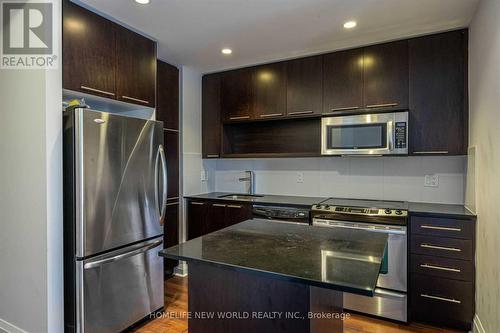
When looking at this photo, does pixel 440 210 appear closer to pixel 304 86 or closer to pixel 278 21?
pixel 304 86

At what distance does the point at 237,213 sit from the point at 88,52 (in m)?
2.00

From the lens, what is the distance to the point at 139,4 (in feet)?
7.19

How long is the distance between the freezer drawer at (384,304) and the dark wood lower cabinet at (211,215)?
1.29m

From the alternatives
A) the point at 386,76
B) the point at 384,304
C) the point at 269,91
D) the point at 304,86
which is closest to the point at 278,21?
the point at 304,86

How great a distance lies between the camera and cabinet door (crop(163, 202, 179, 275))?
3.36 m

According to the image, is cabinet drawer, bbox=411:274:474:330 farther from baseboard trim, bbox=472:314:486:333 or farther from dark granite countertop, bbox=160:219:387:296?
dark granite countertop, bbox=160:219:387:296

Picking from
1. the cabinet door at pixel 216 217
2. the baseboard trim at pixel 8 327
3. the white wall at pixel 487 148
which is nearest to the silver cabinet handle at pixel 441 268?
the white wall at pixel 487 148

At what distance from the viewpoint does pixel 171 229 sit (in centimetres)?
343

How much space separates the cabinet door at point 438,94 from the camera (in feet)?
8.40

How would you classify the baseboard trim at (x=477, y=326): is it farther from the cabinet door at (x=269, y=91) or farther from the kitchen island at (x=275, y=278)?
the cabinet door at (x=269, y=91)

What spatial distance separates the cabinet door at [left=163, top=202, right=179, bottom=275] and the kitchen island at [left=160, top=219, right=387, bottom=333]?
1826mm

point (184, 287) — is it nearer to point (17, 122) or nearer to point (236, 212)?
point (236, 212)

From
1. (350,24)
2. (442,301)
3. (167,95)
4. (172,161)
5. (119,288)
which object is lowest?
(442,301)

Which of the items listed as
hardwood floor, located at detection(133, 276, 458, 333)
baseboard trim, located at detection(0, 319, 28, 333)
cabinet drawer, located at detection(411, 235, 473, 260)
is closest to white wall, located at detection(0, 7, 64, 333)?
baseboard trim, located at detection(0, 319, 28, 333)
